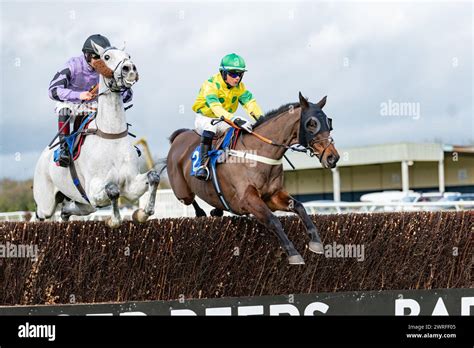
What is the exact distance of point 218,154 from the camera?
8016 millimetres

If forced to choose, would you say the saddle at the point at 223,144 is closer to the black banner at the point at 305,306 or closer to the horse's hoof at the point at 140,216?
the horse's hoof at the point at 140,216

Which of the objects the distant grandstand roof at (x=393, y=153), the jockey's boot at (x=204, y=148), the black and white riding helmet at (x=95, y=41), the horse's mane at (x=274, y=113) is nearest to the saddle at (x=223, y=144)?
the jockey's boot at (x=204, y=148)

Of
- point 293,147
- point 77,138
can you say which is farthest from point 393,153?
point 77,138

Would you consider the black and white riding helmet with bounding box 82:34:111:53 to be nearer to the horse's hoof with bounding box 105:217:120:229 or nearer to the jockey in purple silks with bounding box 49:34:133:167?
the jockey in purple silks with bounding box 49:34:133:167

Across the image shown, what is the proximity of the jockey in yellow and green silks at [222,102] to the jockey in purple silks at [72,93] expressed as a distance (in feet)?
3.75

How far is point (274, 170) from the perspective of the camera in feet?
Answer: 25.3

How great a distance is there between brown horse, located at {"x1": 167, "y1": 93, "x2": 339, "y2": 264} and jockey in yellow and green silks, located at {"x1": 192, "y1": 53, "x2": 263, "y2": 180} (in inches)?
9.3

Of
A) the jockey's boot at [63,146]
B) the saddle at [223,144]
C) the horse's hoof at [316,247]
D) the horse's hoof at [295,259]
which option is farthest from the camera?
the saddle at [223,144]

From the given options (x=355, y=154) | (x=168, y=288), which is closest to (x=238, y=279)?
(x=168, y=288)

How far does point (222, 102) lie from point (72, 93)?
5.49 ft

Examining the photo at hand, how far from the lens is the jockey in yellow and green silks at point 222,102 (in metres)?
7.91

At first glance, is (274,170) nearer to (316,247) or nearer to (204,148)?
(204,148)

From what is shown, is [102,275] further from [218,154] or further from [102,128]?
[218,154]
